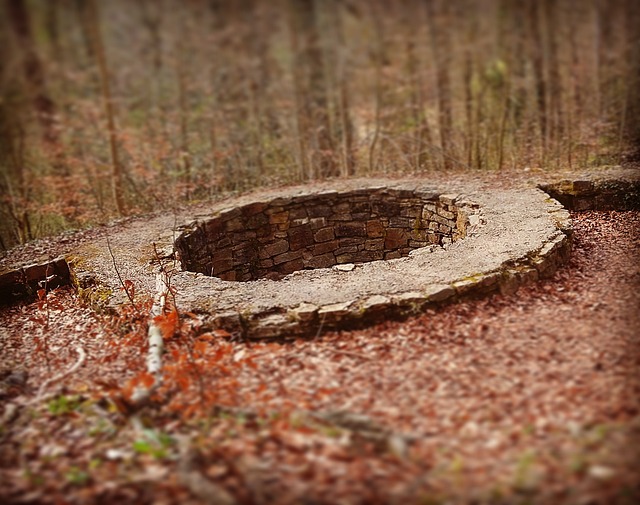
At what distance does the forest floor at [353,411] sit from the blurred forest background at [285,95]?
6.62m

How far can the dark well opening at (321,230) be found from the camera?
9.01m

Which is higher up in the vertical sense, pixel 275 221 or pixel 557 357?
pixel 275 221

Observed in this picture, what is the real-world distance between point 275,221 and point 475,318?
5242 mm

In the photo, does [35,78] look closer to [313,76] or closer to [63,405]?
[313,76]

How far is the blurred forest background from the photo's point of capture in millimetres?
12227

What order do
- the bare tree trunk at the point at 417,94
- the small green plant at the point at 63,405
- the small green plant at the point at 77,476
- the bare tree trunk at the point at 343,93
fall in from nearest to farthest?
the small green plant at the point at 77,476 < the small green plant at the point at 63,405 < the bare tree trunk at the point at 417,94 < the bare tree trunk at the point at 343,93

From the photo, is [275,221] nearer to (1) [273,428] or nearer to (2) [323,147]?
(2) [323,147]

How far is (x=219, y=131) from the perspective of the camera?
14609mm

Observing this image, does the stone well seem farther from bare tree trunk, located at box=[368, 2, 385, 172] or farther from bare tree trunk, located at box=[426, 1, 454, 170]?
bare tree trunk, located at box=[426, 1, 454, 170]

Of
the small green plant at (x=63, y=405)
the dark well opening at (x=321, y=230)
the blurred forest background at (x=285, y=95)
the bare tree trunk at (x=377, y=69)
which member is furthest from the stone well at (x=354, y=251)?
the bare tree trunk at (x=377, y=69)

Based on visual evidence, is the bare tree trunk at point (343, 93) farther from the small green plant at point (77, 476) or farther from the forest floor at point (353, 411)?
the small green plant at point (77, 476)

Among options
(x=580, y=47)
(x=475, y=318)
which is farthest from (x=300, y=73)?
(x=475, y=318)

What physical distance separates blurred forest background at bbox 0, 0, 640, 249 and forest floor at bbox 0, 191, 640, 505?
21.7 ft

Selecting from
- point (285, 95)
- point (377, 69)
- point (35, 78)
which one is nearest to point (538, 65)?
point (377, 69)
